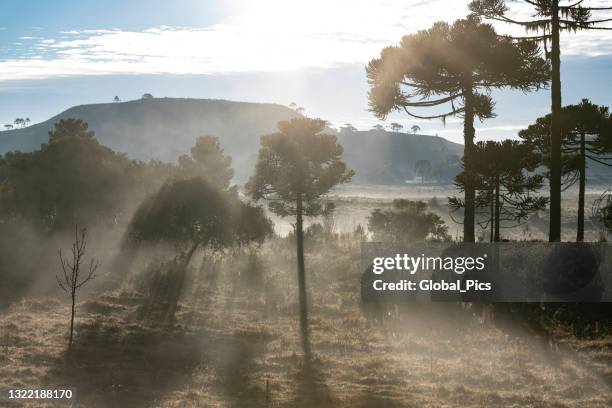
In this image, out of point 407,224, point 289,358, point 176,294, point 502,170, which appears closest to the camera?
point 289,358

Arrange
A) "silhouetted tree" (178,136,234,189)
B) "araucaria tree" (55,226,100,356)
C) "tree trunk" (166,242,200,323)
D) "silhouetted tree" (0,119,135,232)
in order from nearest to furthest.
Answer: "araucaria tree" (55,226,100,356)
"tree trunk" (166,242,200,323)
"silhouetted tree" (0,119,135,232)
"silhouetted tree" (178,136,234,189)

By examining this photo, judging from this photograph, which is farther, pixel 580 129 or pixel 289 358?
pixel 580 129

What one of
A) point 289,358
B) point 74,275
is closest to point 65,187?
point 74,275

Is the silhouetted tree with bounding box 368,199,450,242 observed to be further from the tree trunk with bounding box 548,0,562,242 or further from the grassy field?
the tree trunk with bounding box 548,0,562,242

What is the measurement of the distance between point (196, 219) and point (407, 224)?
640 inches

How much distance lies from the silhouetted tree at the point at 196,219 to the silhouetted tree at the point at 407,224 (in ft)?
36.4

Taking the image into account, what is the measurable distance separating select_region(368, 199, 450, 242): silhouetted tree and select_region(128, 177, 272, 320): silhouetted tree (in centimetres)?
1109

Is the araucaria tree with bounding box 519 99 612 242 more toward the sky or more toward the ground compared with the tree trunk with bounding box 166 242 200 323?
more toward the sky

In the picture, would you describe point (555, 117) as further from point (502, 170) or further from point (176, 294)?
point (176, 294)

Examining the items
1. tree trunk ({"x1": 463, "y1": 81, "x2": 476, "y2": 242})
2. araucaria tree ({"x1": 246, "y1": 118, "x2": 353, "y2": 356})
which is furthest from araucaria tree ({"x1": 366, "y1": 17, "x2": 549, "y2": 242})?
araucaria tree ({"x1": 246, "y1": 118, "x2": 353, "y2": 356})

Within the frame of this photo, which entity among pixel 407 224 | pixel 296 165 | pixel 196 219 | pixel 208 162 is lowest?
pixel 407 224

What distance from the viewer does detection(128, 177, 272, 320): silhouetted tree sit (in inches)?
1479

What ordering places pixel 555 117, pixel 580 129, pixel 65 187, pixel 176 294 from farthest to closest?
1. pixel 65 187
2. pixel 176 294
3. pixel 580 129
4. pixel 555 117

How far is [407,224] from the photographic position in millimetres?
45688
